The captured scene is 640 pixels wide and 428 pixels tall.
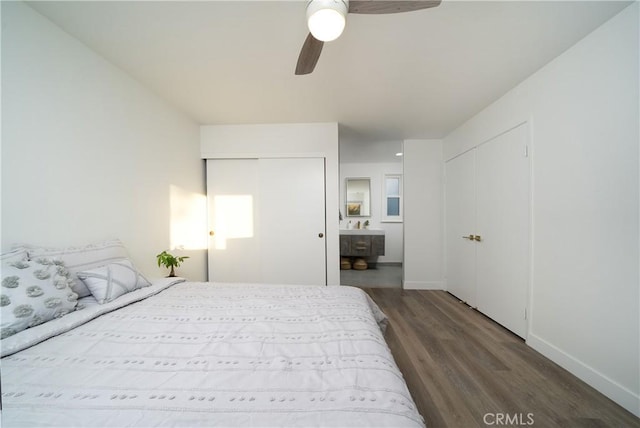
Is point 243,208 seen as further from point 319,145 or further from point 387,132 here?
point 387,132

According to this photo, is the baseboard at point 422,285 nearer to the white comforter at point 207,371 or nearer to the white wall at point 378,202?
the white wall at point 378,202

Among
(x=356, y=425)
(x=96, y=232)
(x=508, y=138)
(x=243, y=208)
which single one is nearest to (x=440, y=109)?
(x=508, y=138)

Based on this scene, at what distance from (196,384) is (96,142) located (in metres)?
1.93

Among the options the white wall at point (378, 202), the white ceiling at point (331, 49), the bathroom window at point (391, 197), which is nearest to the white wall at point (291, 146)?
the white ceiling at point (331, 49)

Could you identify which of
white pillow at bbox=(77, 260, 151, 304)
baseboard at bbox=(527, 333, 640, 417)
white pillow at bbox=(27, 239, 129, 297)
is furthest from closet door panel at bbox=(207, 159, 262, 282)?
baseboard at bbox=(527, 333, 640, 417)

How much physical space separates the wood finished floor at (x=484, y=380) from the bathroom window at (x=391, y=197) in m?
3.12

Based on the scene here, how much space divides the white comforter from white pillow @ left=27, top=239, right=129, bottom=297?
0.20 metres

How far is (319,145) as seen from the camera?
3021 millimetres

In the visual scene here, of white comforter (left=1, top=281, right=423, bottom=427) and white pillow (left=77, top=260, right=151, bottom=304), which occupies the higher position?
white pillow (left=77, top=260, right=151, bottom=304)

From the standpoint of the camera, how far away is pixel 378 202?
5383 millimetres

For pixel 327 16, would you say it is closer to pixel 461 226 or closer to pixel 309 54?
pixel 309 54

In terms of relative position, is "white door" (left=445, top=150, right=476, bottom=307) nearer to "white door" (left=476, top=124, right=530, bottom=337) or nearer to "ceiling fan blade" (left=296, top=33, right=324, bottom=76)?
"white door" (left=476, top=124, right=530, bottom=337)

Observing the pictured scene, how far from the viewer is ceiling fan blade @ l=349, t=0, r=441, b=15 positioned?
3.52 feet

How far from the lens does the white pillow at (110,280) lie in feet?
4.43
